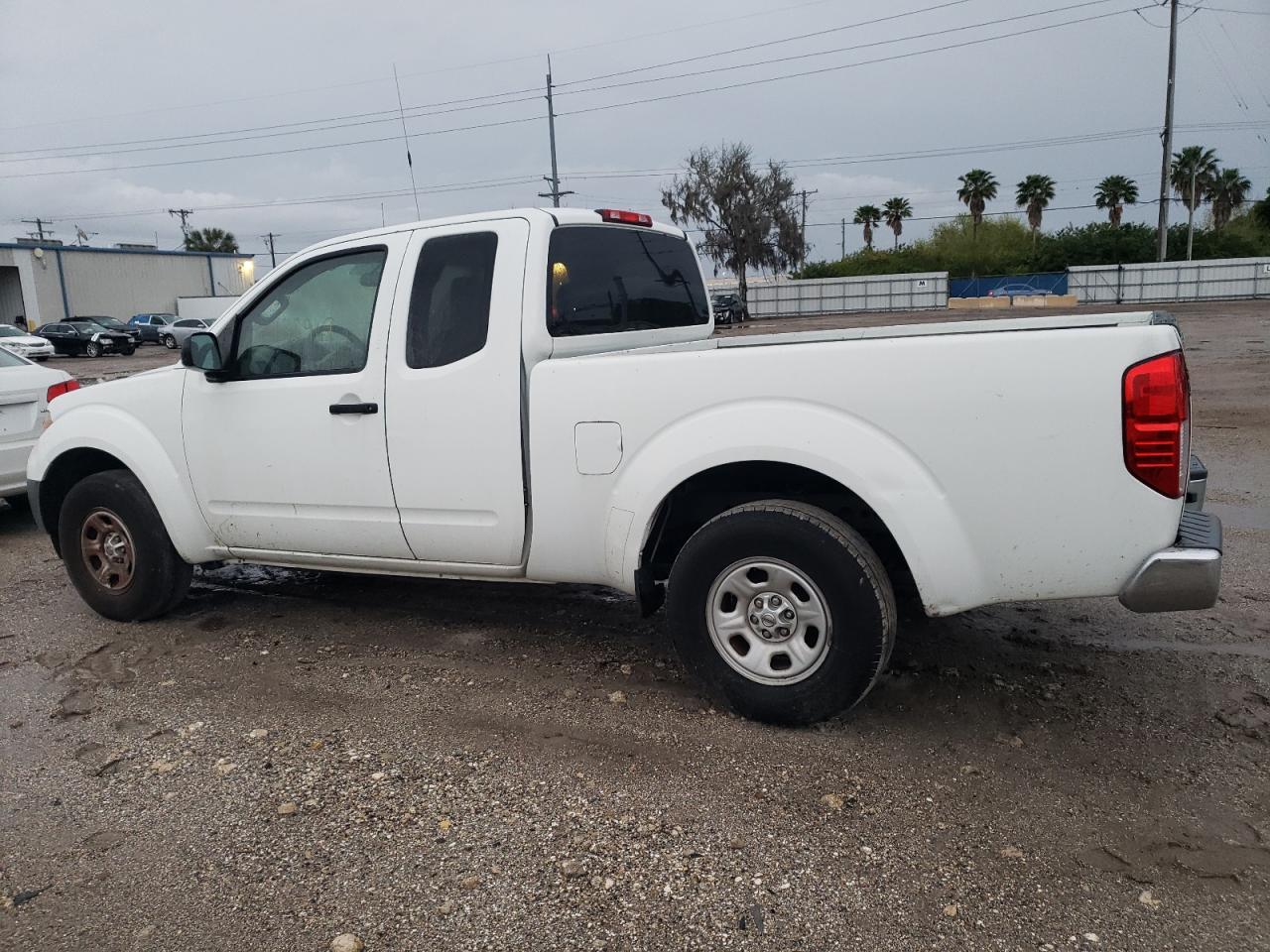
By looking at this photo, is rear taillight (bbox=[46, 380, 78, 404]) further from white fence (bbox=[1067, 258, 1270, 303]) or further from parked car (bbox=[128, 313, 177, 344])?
white fence (bbox=[1067, 258, 1270, 303])

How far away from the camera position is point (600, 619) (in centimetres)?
495

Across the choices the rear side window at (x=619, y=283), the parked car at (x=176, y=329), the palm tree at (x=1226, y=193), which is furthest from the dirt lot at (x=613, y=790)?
the palm tree at (x=1226, y=193)

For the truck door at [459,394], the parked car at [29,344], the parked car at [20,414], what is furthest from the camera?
the parked car at [29,344]

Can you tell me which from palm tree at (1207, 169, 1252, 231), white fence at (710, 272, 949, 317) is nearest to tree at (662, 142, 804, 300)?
white fence at (710, 272, 949, 317)

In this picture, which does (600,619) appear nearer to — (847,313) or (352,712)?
(352,712)

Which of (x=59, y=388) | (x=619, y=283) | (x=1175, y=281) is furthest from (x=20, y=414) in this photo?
(x=1175, y=281)

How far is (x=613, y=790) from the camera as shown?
10.5 feet

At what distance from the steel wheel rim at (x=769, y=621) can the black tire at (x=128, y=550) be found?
9.72 feet

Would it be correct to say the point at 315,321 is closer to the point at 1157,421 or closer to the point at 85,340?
the point at 1157,421

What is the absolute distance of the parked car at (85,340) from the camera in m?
37.6

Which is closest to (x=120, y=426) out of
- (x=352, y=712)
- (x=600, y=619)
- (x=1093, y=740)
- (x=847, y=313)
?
(x=352, y=712)

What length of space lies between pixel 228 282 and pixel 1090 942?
73.1 metres

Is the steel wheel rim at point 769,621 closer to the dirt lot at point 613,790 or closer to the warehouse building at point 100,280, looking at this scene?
the dirt lot at point 613,790

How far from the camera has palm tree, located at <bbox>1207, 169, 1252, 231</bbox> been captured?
219 feet
